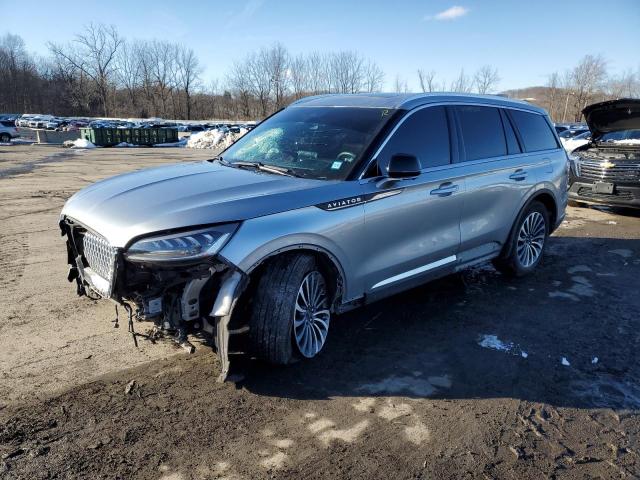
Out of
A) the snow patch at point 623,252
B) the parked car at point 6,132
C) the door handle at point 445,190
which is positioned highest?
the parked car at point 6,132

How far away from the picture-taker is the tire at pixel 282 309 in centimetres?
317

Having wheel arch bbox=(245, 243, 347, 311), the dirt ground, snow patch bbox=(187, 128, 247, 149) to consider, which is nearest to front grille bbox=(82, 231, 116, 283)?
the dirt ground

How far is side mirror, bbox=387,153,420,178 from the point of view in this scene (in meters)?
3.62

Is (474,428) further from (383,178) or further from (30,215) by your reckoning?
(30,215)

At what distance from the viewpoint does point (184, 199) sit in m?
3.16

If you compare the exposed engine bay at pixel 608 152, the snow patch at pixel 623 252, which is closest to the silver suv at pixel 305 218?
the snow patch at pixel 623 252

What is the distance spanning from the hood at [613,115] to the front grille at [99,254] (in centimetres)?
851

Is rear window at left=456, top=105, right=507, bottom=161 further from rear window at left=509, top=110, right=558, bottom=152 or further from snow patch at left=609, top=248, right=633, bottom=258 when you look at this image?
snow patch at left=609, top=248, right=633, bottom=258

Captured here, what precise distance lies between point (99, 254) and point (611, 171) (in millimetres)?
9356

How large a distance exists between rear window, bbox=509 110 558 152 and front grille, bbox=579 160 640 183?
13.4ft

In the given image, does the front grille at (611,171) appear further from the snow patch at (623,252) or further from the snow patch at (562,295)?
the snow patch at (562,295)

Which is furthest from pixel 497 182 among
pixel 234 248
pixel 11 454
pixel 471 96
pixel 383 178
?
pixel 11 454

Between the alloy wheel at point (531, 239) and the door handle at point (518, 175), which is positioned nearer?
the door handle at point (518, 175)

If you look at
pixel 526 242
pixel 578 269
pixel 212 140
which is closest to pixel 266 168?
pixel 526 242
